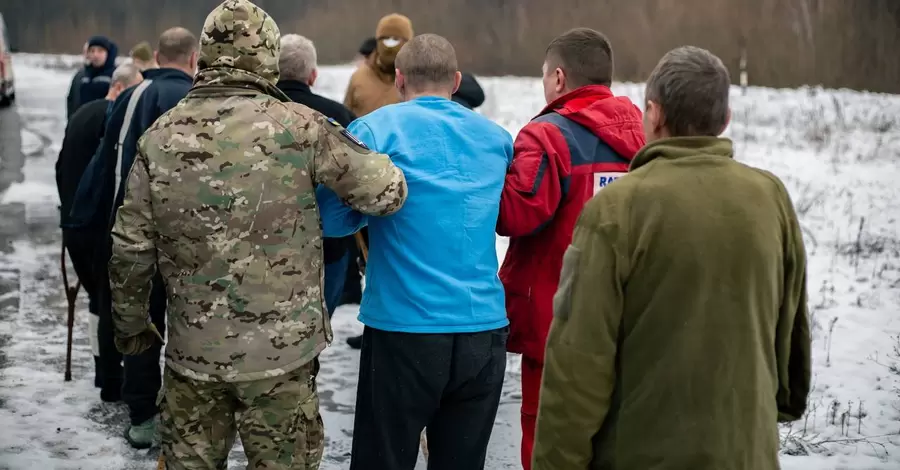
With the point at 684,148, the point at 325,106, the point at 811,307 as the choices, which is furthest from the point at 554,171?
the point at 811,307

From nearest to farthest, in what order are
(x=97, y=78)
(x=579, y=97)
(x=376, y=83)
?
(x=579, y=97) < (x=376, y=83) < (x=97, y=78)

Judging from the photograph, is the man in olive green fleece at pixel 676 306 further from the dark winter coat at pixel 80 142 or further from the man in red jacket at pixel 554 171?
the dark winter coat at pixel 80 142

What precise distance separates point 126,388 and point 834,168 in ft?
24.4

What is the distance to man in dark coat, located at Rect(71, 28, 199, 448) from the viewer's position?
3.96m

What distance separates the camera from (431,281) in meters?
2.78

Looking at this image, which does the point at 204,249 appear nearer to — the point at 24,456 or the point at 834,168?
the point at 24,456

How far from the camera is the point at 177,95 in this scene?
3955 mm

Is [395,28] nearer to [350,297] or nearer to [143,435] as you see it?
[350,297]

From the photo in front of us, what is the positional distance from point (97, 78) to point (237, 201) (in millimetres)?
6264

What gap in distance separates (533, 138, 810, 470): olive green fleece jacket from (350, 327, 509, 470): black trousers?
0.85 m

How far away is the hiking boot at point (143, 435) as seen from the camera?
4.13 metres

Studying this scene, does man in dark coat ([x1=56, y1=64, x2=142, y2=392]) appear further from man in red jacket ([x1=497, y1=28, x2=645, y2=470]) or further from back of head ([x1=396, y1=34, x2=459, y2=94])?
man in red jacket ([x1=497, y1=28, x2=645, y2=470])

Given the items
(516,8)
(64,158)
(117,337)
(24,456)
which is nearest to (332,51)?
(516,8)

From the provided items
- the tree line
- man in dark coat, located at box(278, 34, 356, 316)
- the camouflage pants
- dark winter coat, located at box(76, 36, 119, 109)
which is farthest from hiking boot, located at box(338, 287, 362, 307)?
the tree line
